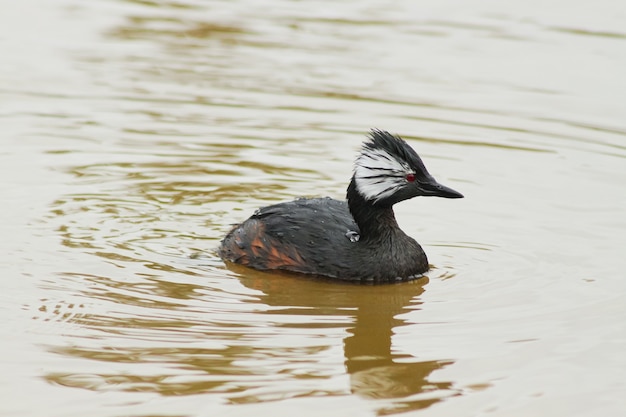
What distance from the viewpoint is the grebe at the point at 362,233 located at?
8.77m

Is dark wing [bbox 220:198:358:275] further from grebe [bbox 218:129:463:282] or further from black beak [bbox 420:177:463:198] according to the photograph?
black beak [bbox 420:177:463:198]

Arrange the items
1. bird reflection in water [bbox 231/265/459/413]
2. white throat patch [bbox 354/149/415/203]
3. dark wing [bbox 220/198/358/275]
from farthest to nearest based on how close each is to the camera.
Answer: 1. dark wing [bbox 220/198/358/275]
2. white throat patch [bbox 354/149/415/203]
3. bird reflection in water [bbox 231/265/459/413]

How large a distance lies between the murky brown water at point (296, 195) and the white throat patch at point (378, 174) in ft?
2.39

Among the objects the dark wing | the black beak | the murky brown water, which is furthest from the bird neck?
the murky brown water

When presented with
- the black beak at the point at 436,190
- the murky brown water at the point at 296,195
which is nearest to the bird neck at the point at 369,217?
the black beak at the point at 436,190

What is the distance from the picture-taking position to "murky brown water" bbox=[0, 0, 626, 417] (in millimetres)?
6773

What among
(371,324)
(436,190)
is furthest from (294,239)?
(371,324)

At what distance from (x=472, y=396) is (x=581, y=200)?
430 cm

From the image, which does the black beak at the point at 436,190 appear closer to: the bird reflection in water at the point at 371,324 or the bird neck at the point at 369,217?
the bird neck at the point at 369,217

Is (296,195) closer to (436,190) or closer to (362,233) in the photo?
(362,233)

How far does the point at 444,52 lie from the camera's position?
1546 cm

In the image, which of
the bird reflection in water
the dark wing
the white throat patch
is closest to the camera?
the bird reflection in water

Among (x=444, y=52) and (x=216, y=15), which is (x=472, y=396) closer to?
(x=444, y=52)

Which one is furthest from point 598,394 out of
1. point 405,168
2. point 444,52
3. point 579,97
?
point 444,52
